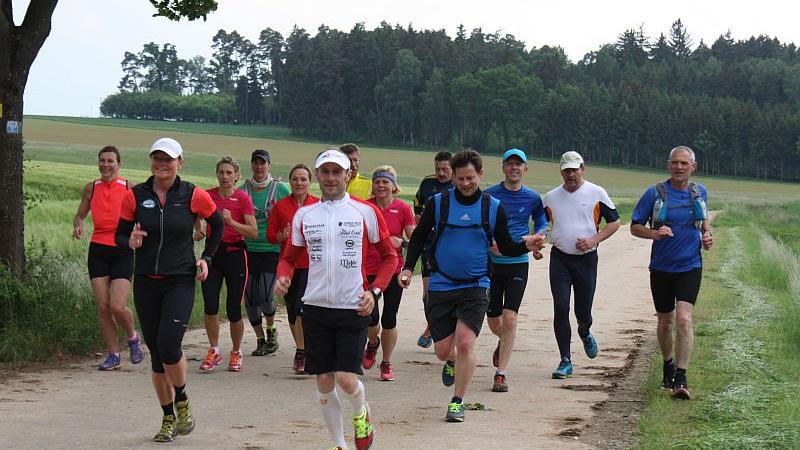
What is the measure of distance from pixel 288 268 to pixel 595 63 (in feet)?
647

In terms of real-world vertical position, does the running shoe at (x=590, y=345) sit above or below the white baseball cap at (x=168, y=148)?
below

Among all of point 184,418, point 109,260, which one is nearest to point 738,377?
point 184,418

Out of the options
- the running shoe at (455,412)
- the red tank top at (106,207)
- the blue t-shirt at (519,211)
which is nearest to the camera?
the running shoe at (455,412)

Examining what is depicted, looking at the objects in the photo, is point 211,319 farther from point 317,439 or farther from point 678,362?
point 678,362

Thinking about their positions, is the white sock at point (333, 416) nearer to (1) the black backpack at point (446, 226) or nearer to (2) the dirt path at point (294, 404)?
(2) the dirt path at point (294, 404)

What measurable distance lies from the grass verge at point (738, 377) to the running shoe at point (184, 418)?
3119 millimetres

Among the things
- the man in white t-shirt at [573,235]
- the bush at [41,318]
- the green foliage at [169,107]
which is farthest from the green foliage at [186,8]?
the green foliage at [169,107]

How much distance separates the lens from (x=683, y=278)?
9703mm

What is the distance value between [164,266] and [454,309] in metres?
2.28

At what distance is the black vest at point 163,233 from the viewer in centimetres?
781

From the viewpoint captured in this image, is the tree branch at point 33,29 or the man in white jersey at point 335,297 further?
the tree branch at point 33,29

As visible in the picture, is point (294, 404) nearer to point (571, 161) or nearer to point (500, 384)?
point (500, 384)

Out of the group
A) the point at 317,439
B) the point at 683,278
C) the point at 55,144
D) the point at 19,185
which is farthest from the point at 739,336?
the point at 55,144

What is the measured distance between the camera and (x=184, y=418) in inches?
308
